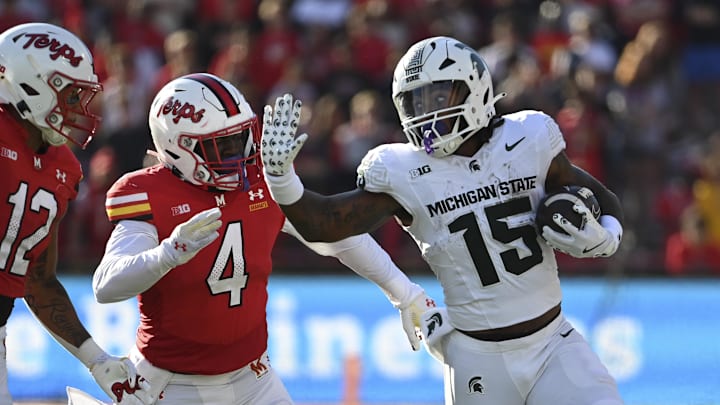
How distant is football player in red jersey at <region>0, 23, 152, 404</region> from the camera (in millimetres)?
4824

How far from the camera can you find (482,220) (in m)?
4.74

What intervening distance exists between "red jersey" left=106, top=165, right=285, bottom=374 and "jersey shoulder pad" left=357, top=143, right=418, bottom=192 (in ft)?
1.58

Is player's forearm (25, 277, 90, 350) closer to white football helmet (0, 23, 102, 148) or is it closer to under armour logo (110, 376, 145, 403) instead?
under armour logo (110, 376, 145, 403)

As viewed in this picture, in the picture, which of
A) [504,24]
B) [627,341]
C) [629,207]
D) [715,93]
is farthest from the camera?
[715,93]

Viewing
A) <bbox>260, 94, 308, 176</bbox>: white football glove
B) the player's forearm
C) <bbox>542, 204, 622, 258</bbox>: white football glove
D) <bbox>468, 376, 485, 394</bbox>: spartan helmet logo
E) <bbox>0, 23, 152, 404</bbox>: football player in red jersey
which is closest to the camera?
<bbox>260, 94, 308, 176</bbox>: white football glove

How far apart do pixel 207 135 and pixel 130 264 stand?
0.62m

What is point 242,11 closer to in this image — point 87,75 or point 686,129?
point 686,129

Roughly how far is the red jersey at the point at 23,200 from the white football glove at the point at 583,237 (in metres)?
1.93

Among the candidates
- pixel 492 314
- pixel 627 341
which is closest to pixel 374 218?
A: pixel 492 314

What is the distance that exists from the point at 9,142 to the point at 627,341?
5.13m

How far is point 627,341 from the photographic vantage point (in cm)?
871

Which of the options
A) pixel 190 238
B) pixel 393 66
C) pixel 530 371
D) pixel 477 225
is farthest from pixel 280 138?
pixel 393 66

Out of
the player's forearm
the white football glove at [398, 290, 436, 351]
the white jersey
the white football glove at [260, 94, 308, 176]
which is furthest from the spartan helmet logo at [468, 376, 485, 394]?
the player's forearm

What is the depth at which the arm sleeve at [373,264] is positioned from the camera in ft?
17.2
